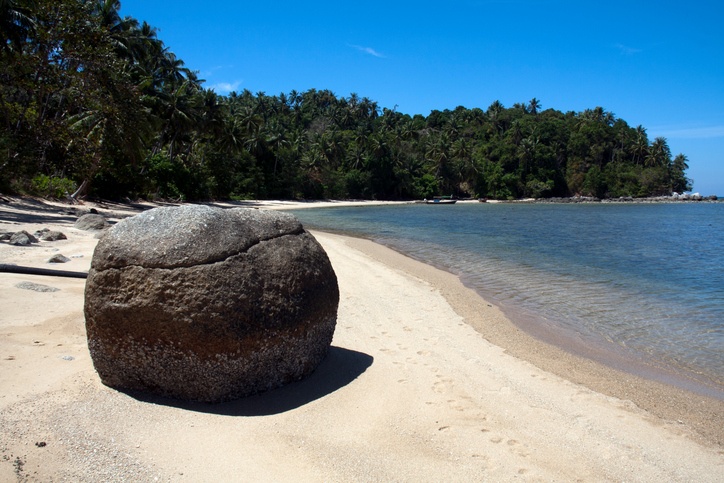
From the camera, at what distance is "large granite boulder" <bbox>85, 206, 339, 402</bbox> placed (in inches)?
155

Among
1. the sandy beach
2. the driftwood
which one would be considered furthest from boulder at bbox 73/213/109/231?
the sandy beach

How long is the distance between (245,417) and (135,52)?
50823 mm

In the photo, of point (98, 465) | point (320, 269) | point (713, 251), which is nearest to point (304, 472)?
point (98, 465)

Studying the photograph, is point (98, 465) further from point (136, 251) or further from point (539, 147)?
point (539, 147)

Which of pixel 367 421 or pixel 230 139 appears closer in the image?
pixel 367 421

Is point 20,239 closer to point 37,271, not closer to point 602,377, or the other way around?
point 37,271

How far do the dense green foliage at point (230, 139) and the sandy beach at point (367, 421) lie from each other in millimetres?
17444

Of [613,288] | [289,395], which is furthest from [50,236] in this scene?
[613,288]

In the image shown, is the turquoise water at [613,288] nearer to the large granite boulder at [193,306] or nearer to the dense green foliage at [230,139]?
the large granite boulder at [193,306]

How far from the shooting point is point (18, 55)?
19906mm

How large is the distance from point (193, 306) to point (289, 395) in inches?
47.9

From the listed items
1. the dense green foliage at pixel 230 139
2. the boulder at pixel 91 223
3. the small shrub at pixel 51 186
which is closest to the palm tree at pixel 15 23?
the dense green foliage at pixel 230 139

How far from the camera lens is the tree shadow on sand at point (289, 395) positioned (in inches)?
162

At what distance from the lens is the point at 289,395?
14.5 ft
